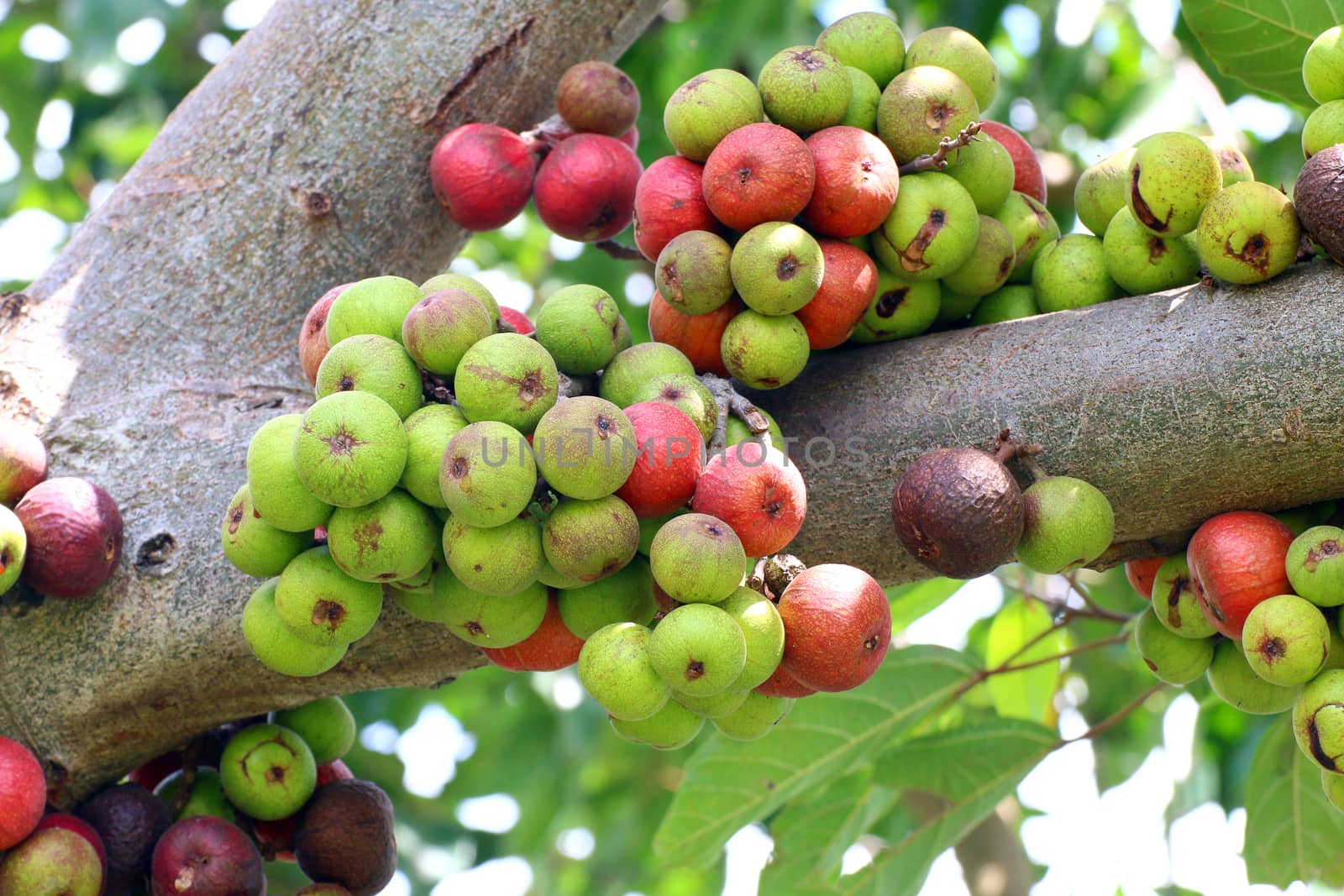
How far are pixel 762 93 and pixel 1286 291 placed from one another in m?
0.93

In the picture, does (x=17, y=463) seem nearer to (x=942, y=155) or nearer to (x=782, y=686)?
(x=782, y=686)

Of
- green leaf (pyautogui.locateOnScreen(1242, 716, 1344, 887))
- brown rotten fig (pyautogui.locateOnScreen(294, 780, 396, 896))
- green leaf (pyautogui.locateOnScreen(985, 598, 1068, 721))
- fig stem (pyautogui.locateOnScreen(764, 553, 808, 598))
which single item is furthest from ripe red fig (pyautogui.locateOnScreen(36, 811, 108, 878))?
green leaf (pyautogui.locateOnScreen(1242, 716, 1344, 887))

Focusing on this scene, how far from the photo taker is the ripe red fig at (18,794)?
6.54 feet

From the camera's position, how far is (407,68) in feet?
8.84

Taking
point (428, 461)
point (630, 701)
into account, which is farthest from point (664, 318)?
point (630, 701)

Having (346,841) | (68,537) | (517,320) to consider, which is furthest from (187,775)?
(517,320)

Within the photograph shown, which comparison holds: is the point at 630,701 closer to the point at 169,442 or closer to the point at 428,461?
the point at 428,461

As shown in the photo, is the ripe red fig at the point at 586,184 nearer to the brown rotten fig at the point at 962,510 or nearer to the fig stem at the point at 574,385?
the fig stem at the point at 574,385

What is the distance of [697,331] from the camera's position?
6.89 ft

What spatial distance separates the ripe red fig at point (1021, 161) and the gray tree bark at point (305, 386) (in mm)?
437

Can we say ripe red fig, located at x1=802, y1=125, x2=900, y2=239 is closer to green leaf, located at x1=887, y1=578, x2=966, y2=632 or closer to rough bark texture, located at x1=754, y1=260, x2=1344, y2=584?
rough bark texture, located at x1=754, y1=260, x2=1344, y2=584

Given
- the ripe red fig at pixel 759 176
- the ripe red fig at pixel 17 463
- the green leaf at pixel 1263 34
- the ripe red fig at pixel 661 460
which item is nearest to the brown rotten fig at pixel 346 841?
the ripe red fig at pixel 17 463

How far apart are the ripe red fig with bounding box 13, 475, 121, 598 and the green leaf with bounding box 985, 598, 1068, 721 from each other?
2.55 meters

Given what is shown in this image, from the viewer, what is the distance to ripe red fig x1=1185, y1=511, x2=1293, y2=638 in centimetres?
184
